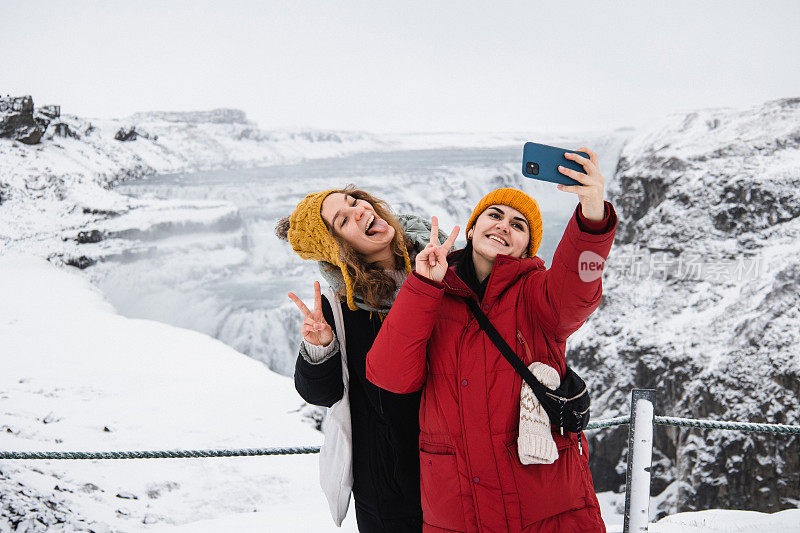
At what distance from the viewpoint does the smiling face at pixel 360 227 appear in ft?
4.53

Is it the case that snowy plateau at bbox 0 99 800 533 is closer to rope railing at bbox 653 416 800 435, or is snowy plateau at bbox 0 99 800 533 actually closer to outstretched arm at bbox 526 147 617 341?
rope railing at bbox 653 416 800 435

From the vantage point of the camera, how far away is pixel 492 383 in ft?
3.52

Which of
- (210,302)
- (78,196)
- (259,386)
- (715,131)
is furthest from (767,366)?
(78,196)

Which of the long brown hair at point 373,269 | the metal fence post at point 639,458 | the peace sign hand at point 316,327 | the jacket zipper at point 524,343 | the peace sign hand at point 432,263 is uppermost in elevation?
the peace sign hand at point 432,263

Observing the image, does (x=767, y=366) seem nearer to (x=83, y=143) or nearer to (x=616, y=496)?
(x=616, y=496)

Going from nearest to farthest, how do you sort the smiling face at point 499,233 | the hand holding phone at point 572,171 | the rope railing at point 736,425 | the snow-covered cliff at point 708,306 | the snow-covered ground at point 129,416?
the hand holding phone at point 572,171 → the smiling face at point 499,233 → the rope railing at point 736,425 → the snow-covered ground at point 129,416 → the snow-covered cliff at point 708,306

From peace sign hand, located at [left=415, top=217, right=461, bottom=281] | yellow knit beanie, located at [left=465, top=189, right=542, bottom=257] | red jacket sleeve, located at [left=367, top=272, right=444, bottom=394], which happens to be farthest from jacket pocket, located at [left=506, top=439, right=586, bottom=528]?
yellow knit beanie, located at [left=465, top=189, right=542, bottom=257]

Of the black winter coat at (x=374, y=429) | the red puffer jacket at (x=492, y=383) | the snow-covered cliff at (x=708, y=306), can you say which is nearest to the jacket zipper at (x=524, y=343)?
the red puffer jacket at (x=492, y=383)

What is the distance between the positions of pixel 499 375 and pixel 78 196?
10.0 metres

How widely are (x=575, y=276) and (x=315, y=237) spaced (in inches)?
26.6

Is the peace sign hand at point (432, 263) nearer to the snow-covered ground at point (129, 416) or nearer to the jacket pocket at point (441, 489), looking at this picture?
the jacket pocket at point (441, 489)

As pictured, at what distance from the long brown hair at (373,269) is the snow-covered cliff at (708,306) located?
20.1 ft

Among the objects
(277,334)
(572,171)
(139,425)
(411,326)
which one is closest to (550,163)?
(572,171)

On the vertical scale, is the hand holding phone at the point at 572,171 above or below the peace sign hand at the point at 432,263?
above
